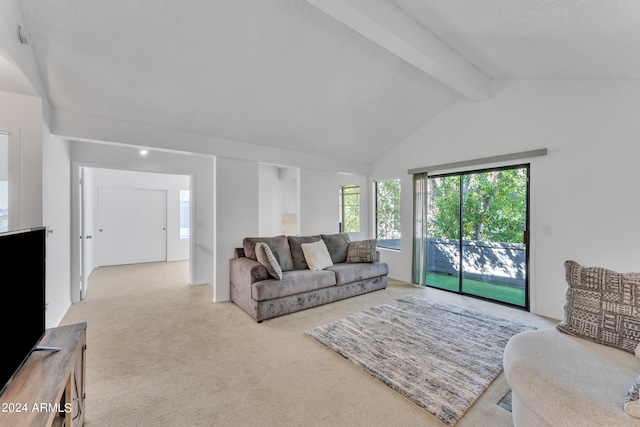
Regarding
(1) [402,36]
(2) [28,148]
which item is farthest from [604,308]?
(2) [28,148]

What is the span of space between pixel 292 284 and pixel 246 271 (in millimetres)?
596

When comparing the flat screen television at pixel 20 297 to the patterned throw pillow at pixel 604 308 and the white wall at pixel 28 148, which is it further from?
the patterned throw pillow at pixel 604 308

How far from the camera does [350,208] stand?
22.3 ft

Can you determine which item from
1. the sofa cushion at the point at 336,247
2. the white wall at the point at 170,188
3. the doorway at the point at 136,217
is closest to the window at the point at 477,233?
the sofa cushion at the point at 336,247

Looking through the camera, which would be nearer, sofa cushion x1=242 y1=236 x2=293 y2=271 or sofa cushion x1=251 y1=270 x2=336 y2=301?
sofa cushion x1=251 y1=270 x2=336 y2=301

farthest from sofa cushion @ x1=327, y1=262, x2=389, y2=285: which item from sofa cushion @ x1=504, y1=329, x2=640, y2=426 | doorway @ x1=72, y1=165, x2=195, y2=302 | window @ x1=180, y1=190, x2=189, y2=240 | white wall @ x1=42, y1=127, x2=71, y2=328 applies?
window @ x1=180, y1=190, x2=189, y2=240

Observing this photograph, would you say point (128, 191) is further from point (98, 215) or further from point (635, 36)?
point (635, 36)

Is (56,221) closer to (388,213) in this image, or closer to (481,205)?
(388,213)

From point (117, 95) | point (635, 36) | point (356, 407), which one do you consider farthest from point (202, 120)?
point (635, 36)

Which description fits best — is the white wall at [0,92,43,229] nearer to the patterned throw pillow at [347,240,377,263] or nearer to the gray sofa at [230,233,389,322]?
the gray sofa at [230,233,389,322]

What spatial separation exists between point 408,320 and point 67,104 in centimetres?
431

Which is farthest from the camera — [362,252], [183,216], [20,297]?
[183,216]

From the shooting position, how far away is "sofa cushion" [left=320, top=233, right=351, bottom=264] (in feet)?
14.7

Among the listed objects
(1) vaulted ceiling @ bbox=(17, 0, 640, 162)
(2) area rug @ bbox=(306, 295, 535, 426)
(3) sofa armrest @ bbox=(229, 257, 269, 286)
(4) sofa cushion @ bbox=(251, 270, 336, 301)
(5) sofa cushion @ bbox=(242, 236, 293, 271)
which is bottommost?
(2) area rug @ bbox=(306, 295, 535, 426)
